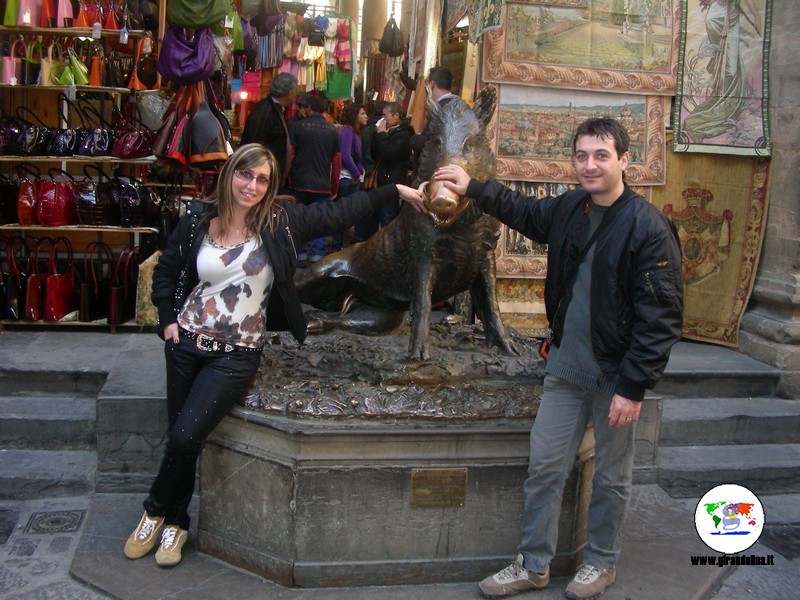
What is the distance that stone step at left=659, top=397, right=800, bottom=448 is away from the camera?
16.7 ft

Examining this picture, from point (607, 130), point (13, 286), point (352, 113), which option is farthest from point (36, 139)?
point (607, 130)

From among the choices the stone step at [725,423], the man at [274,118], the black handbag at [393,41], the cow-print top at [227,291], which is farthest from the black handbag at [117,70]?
the black handbag at [393,41]

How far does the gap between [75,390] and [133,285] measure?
142 centimetres

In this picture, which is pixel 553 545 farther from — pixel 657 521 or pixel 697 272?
pixel 697 272

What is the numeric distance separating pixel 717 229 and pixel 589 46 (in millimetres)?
1729

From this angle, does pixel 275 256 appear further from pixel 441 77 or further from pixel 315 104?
pixel 315 104

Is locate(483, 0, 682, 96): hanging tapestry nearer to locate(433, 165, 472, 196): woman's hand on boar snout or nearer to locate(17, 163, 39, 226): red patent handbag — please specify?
locate(433, 165, 472, 196): woman's hand on boar snout

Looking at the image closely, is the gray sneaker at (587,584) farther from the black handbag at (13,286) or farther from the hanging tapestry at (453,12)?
the black handbag at (13,286)

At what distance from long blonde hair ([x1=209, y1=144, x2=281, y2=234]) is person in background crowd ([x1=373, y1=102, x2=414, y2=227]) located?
4.04m

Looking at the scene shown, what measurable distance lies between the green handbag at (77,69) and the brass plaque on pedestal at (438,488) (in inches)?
171

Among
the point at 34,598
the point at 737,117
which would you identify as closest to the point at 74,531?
the point at 34,598

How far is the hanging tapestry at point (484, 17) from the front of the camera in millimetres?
5609

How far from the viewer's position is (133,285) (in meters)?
6.24

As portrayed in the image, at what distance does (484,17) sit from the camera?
225 inches
